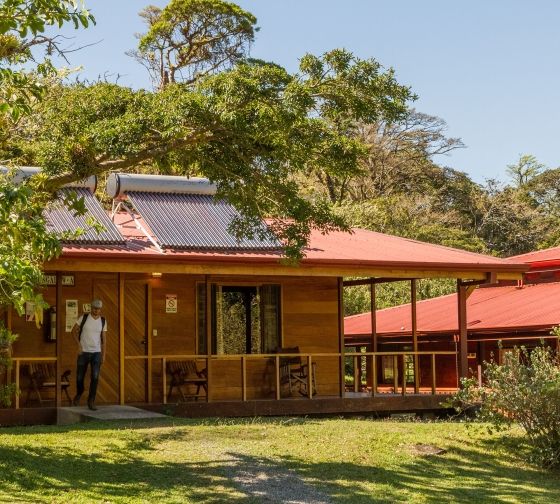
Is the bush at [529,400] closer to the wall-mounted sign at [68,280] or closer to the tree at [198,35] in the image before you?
the wall-mounted sign at [68,280]

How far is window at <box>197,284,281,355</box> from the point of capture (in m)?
19.2

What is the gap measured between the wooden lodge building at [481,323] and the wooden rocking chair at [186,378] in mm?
5360

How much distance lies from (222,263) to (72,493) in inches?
293

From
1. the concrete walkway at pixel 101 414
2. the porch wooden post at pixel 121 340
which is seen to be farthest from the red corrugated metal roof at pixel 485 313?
the concrete walkway at pixel 101 414

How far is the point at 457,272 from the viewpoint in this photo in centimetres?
1925

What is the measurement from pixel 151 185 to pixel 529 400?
8.58 m

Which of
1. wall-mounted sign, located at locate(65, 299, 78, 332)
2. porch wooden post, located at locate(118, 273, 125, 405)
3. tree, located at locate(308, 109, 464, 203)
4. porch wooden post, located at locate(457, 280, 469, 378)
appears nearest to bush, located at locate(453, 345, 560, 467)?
porch wooden post, located at locate(457, 280, 469, 378)

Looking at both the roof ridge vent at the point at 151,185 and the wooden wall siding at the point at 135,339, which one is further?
the roof ridge vent at the point at 151,185

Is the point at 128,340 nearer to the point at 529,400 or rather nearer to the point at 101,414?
the point at 101,414

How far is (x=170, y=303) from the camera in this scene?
18688 millimetres

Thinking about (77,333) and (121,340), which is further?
(121,340)

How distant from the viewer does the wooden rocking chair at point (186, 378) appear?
17969 mm

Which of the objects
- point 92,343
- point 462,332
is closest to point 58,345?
point 92,343

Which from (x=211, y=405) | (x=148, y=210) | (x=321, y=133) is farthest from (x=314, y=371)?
(x=321, y=133)
